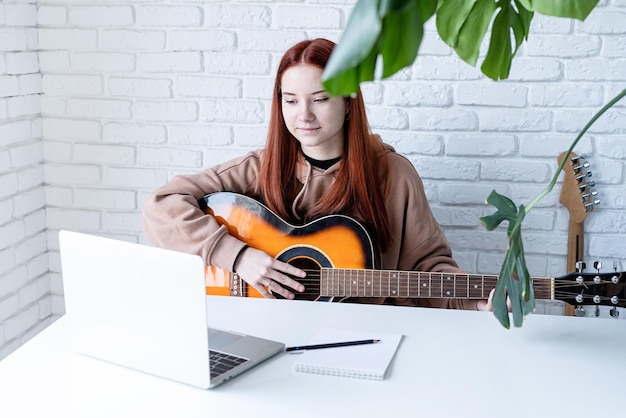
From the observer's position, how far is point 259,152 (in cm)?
257

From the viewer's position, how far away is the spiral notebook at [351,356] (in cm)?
145

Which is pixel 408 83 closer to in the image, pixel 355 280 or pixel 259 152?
pixel 259 152

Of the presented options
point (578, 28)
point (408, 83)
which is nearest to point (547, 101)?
point (578, 28)

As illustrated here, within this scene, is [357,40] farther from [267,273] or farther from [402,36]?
[267,273]

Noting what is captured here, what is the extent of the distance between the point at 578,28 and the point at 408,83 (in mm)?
549

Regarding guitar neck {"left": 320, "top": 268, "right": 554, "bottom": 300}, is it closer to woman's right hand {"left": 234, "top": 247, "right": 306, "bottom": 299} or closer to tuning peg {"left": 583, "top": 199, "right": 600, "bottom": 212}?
woman's right hand {"left": 234, "top": 247, "right": 306, "bottom": 299}

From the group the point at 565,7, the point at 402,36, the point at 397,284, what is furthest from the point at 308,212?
the point at 402,36

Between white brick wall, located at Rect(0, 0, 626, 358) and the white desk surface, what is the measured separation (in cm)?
107

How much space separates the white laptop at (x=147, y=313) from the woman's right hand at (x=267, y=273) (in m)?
0.64

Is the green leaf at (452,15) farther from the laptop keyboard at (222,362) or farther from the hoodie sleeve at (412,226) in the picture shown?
the hoodie sleeve at (412,226)

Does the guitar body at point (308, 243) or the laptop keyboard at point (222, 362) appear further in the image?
the guitar body at point (308, 243)

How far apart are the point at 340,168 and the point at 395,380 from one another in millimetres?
1069

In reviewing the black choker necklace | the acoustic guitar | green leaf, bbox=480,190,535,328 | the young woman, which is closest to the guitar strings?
the young woman

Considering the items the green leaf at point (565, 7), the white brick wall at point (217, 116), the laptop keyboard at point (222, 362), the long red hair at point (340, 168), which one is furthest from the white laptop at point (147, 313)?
the white brick wall at point (217, 116)
